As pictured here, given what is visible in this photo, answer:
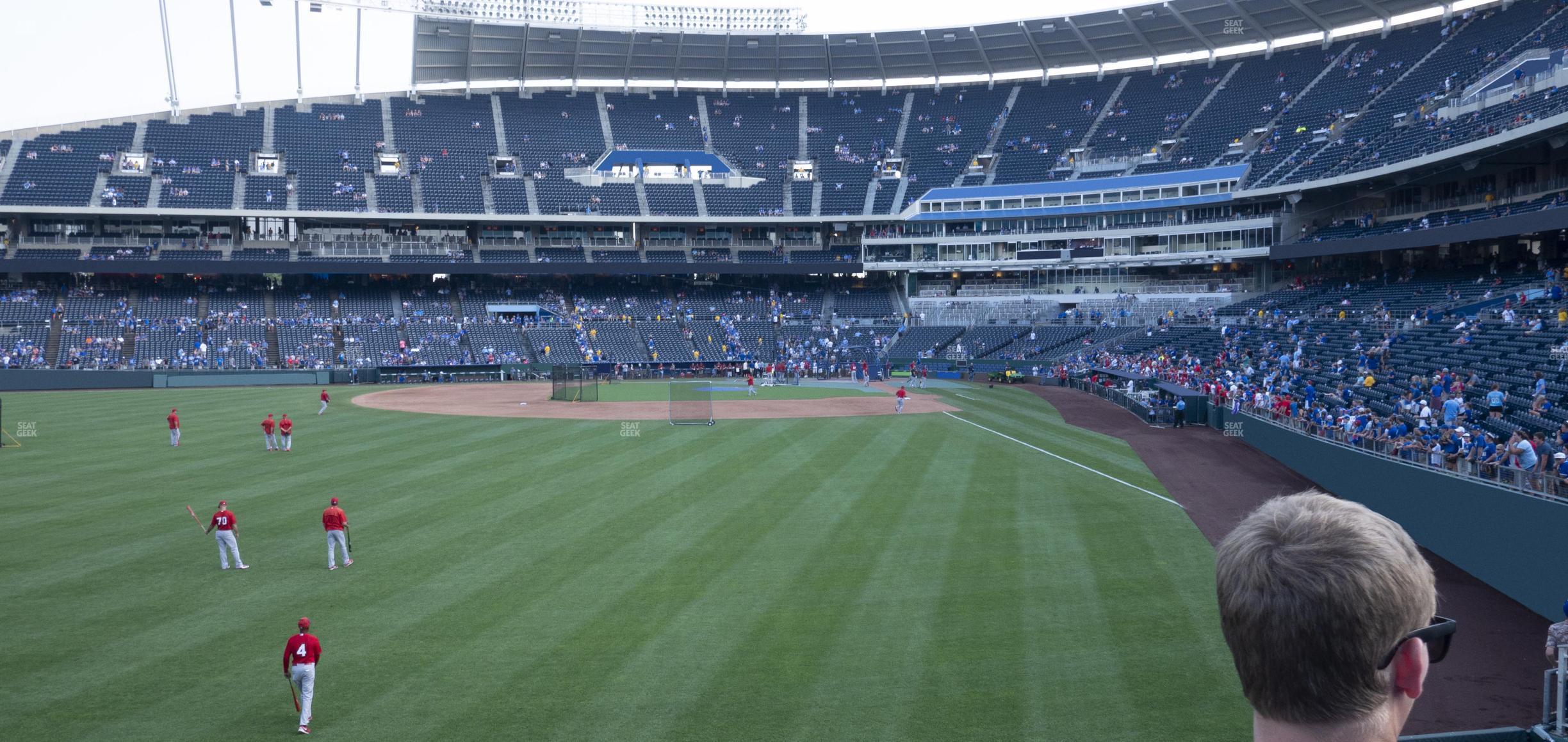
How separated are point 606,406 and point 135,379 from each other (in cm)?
3326

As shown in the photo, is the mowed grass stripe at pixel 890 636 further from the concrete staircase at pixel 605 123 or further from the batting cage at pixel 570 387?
the concrete staircase at pixel 605 123

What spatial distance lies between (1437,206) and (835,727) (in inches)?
2066

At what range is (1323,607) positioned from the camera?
2.20 meters

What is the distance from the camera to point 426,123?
8450cm

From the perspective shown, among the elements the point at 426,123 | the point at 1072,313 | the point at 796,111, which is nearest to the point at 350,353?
the point at 426,123

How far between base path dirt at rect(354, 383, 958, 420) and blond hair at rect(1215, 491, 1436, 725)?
39.2m

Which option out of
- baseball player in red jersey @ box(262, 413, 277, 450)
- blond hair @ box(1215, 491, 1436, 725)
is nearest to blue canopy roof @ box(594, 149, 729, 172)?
baseball player in red jersey @ box(262, 413, 277, 450)

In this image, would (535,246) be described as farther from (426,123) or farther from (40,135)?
(40,135)

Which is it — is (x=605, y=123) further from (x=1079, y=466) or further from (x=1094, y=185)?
(x=1079, y=466)

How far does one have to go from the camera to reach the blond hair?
7.20ft

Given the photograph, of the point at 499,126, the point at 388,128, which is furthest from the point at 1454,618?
the point at 388,128

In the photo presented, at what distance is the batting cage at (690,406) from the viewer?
40.1 m

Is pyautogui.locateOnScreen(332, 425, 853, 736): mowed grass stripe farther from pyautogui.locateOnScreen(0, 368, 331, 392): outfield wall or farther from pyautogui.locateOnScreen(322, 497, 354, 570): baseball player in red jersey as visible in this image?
pyautogui.locateOnScreen(0, 368, 331, 392): outfield wall

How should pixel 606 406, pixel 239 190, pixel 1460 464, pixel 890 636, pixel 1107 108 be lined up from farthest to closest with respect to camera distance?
pixel 1107 108, pixel 239 190, pixel 606 406, pixel 1460 464, pixel 890 636
